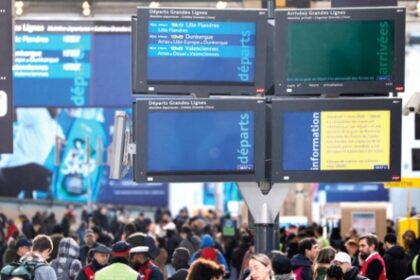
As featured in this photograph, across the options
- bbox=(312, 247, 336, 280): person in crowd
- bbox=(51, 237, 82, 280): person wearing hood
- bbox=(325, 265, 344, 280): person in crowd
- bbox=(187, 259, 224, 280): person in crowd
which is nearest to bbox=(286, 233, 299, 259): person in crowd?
bbox=(51, 237, 82, 280): person wearing hood

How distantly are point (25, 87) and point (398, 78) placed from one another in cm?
1264

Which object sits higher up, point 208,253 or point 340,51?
point 340,51

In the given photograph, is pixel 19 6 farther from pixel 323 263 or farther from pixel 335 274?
pixel 335 274

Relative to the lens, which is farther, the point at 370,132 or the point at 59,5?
the point at 59,5

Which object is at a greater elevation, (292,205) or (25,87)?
(25,87)

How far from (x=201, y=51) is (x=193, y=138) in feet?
2.68

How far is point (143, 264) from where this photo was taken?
12.9m

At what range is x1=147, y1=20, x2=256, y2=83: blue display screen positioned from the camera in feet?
41.8

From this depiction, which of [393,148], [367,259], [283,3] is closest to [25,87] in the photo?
[283,3]

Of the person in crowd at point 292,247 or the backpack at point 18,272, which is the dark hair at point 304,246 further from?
the backpack at point 18,272

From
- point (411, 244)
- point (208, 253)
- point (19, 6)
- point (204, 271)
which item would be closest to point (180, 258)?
point (208, 253)

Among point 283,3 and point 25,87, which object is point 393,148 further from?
point 25,87

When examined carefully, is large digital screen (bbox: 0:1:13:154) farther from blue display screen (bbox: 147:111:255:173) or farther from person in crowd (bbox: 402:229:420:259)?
Result: person in crowd (bbox: 402:229:420:259)

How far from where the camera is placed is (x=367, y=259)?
1466 centimetres
